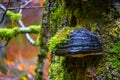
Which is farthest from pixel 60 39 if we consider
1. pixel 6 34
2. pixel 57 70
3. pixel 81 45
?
pixel 6 34

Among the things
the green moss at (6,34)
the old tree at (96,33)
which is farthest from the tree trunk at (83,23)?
the green moss at (6,34)

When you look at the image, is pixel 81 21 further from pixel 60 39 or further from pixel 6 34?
pixel 6 34

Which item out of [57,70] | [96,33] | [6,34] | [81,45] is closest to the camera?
[81,45]

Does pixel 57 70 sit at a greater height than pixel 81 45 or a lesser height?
lesser

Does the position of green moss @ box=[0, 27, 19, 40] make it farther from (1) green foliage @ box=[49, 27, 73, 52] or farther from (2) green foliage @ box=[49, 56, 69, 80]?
(1) green foliage @ box=[49, 27, 73, 52]

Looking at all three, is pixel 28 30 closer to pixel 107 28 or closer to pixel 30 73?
pixel 107 28

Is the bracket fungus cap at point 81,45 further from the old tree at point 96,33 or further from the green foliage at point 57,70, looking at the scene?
the green foliage at point 57,70

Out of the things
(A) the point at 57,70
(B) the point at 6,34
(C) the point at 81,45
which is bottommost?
(B) the point at 6,34

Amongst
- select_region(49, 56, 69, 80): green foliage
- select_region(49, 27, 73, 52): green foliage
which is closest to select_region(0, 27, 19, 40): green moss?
select_region(49, 56, 69, 80): green foliage
